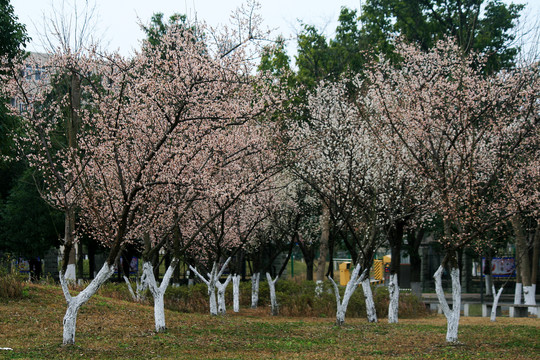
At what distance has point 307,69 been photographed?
107 ft

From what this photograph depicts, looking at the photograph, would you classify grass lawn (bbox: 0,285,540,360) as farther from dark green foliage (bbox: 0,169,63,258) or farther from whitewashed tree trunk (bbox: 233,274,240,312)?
dark green foliage (bbox: 0,169,63,258)

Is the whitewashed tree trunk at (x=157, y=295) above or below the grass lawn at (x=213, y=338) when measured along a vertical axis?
above

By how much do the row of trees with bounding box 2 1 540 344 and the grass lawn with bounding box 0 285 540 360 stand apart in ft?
2.76

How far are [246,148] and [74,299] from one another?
6112 millimetres

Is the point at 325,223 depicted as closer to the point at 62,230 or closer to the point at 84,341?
the point at 84,341

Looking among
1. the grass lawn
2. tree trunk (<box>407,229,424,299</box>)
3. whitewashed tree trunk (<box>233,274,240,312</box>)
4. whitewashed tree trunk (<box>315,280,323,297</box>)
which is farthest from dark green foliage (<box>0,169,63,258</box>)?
tree trunk (<box>407,229,424,299</box>)

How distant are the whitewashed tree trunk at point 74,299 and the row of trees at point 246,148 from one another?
0.09 ft

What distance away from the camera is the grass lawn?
37.1 feet

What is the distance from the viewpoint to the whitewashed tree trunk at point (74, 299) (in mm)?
11008

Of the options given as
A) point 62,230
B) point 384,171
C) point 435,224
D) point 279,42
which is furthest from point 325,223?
point 62,230

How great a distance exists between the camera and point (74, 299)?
1103cm

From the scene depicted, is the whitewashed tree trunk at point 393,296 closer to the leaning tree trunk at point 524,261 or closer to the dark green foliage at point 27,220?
the leaning tree trunk at point 524,261

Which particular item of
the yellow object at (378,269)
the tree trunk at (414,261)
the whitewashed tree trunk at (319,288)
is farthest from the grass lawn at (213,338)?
the yellow object at (378,269)

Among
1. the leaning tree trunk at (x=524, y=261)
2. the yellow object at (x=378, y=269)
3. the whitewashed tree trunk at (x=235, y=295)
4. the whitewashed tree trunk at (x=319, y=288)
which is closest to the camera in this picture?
the whitewashed tree trunk at (x=235, y=295)
